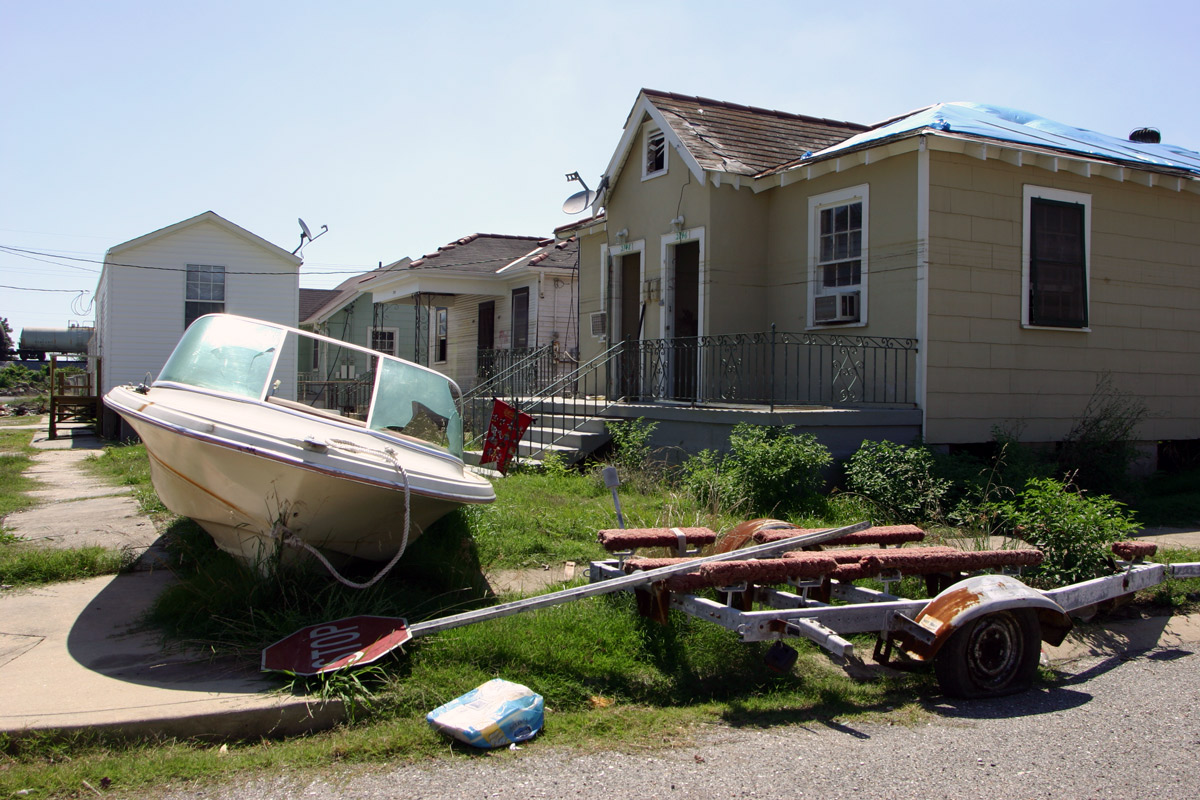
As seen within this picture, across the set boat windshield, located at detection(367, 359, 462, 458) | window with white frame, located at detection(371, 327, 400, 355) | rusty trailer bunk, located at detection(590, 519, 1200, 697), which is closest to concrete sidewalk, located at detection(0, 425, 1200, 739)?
rusty trailer bunk, located at detection(590, 519, 1200, 697)

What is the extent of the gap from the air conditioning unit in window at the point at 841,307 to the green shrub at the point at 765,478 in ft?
8.86

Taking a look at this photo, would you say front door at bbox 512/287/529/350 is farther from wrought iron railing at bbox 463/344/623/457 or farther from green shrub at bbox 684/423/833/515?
green shrub at bbox 684/423/833/515

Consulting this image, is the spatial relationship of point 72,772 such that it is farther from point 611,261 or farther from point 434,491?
point 611,261

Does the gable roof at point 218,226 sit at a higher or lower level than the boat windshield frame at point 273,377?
higher

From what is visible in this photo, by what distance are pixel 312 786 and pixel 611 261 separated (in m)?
11.4

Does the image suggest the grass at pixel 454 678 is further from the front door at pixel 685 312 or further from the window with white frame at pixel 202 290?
the window with white frame at pixel 202 290

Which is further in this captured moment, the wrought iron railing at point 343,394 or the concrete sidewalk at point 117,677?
the wrought iron railing at point 343,394

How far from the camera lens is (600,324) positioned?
14344 millimetres

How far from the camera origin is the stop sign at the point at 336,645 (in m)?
4.31

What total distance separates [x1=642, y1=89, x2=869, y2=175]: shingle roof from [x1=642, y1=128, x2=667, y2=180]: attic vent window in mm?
453

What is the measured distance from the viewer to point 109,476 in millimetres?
12648

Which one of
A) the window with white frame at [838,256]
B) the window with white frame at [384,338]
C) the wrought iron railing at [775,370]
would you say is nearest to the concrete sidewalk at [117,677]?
the wrought iron railing at [775,370]

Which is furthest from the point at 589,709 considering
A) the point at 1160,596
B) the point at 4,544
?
the point at 4,544

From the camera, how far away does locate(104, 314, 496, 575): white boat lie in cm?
496
